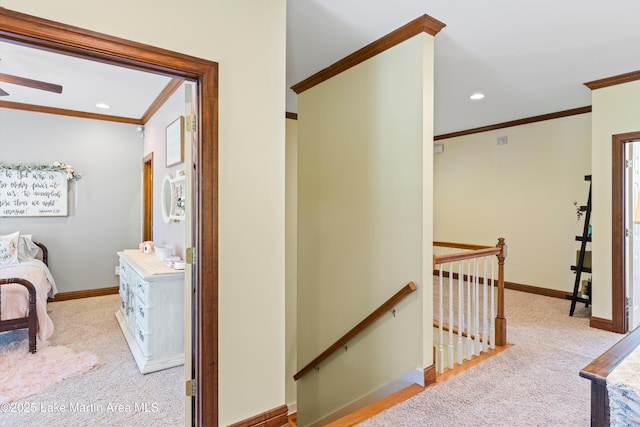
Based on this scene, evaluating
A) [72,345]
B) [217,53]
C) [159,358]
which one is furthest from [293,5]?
[72,345]

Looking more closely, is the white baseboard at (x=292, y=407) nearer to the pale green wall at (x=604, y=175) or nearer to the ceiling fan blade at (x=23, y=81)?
the pale green wall at (x=604, y=175)

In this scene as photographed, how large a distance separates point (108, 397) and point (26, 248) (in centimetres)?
308

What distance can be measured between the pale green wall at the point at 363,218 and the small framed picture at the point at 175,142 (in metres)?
1.19

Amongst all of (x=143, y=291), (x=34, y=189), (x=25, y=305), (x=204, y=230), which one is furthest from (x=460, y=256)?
(x=34, y=189)

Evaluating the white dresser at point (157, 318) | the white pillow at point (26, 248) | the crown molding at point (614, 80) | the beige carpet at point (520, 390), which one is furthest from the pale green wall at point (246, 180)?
the white pillow at point (26, 248)

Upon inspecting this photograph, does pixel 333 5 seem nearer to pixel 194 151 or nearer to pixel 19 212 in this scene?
pixel 194 151

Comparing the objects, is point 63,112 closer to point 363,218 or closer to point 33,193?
point 33,193

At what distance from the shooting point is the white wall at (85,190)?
179 inches

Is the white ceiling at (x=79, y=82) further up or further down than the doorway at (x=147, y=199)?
further up

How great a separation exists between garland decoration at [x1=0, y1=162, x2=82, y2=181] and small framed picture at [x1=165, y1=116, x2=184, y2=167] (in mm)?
1865

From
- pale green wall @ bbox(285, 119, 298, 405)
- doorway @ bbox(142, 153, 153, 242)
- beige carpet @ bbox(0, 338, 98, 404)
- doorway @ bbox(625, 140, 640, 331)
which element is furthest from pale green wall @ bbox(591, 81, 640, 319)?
doorway @ bbox(142, 153, 153, 242)

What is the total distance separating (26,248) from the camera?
4328mm

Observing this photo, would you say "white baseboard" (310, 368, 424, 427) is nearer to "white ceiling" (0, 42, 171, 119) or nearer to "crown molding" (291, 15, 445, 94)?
"crown molding" (291, 15, 445, 94)

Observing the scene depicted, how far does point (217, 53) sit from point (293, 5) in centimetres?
77
